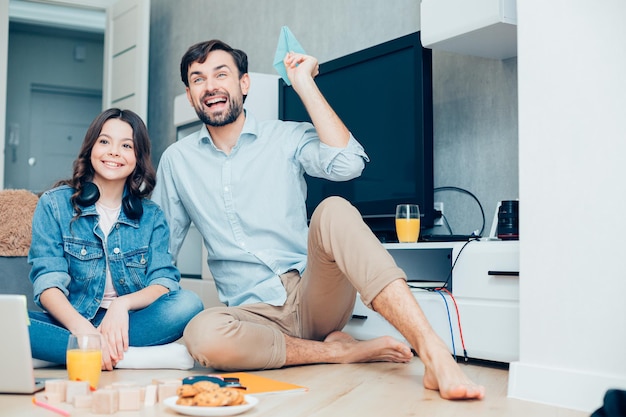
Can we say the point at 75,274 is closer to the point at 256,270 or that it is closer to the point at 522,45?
the point at 256,270

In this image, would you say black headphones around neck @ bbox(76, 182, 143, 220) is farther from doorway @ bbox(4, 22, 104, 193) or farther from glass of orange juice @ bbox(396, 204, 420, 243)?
doorway @ bbox(4, 22, 104, 193)

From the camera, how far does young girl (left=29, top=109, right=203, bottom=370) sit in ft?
6.96

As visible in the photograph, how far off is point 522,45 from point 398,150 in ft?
3.42

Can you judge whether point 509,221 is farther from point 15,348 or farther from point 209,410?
point 15,348

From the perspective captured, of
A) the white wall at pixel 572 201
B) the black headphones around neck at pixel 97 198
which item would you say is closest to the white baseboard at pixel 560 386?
the white wall at pixel 572 201

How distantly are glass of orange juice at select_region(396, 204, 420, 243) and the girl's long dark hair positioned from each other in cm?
87

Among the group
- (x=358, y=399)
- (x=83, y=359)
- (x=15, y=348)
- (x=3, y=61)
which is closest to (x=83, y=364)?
(x=83, y=359)

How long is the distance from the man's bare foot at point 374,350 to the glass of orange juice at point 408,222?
1.79ft

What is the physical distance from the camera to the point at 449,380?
63.7 inches

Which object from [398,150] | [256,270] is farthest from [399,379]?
[398,150]

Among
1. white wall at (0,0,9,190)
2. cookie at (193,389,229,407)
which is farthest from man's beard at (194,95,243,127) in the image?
white wall at (0,0,9,190)

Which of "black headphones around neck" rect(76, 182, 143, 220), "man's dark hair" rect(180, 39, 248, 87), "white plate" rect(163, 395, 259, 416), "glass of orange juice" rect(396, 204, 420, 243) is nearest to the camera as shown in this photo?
"white plate" rect(163, 395, 259, 416)

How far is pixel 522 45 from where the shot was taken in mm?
1773

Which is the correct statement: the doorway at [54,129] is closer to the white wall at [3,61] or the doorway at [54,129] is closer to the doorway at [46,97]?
the doorway at [46,97]
